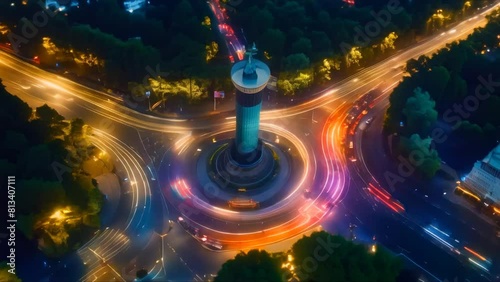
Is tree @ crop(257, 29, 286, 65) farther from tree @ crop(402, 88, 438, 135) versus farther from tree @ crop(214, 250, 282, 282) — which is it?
tree @ crop(214, 250, 282, 282)

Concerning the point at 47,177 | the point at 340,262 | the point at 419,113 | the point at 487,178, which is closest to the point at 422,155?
the point at 419,113

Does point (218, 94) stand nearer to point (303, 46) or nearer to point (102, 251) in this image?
point (303, 46)

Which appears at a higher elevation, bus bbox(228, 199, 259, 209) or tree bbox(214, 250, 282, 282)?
bus bbox(228, 199, 259, 209)

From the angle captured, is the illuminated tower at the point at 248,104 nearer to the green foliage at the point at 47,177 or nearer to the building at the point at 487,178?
the green foliage at the point at 47,177

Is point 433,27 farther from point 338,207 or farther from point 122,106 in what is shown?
point 122,106

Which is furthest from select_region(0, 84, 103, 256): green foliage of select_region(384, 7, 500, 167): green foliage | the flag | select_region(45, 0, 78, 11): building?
select_region(384, 7, 500, 167): green foliage

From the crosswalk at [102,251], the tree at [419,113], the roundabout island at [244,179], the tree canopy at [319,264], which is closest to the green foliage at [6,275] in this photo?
the crosswalk at [102,251]
